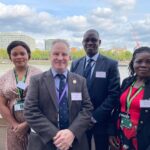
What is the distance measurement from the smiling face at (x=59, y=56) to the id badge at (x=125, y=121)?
717 millimetres

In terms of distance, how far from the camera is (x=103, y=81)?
3111 millimetres

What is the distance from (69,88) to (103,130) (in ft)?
2.95

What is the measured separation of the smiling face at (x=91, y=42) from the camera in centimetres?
322

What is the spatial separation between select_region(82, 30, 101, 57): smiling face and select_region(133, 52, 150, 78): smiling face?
703 millimetres

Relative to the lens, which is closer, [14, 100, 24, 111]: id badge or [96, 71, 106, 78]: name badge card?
[14, 100, 24, 111]: id badge

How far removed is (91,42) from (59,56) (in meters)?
0.84

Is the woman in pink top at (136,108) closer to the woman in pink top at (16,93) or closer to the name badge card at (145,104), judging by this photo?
the name badge card at (145,104)

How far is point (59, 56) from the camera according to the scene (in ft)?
8.11

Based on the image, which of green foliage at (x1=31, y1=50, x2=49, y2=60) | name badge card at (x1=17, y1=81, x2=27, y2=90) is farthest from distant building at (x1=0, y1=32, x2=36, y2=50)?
name badge card at (x1=17, y1=81, x2=27, y2=90)

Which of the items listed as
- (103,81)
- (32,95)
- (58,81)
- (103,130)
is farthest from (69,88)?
(103,130)

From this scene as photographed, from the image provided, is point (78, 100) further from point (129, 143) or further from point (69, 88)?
point (129, 143)

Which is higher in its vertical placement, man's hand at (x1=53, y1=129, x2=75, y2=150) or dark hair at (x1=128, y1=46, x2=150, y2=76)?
dark hair at (x1=128, y1=46, x2=150, y2=76)

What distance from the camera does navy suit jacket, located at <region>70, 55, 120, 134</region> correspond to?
3.00m

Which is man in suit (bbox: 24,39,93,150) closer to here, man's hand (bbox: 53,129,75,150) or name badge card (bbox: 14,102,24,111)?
man's hand (bbox: 53,129,75,150)
